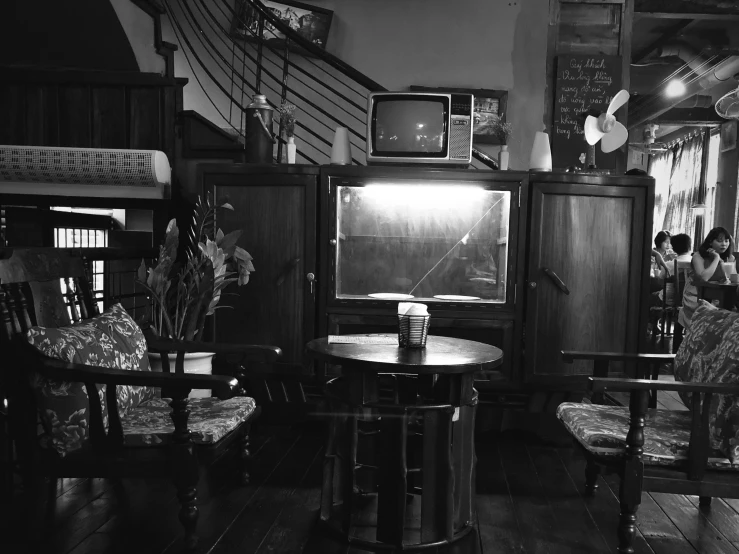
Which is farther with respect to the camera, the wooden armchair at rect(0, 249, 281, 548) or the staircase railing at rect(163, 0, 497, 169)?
the staircase railing at rect(163, 0, 497, 169)

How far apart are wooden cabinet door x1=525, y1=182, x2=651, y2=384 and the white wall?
1.51m

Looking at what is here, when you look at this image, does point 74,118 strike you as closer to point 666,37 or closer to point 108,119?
point 108,119

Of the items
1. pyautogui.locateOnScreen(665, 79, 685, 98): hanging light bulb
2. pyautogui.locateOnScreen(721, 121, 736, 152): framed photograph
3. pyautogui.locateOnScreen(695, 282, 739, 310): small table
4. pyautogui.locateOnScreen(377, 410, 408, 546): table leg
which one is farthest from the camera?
pyautogui.locateOnScreen(721, 121, 736, 152): framed photograph

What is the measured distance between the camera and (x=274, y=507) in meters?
2.51

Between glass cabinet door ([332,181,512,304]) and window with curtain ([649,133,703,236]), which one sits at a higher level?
window with curtain ([649,133,703,236])

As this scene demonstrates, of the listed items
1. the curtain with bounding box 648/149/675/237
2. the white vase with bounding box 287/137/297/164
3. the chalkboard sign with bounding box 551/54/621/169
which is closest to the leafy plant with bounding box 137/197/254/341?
the white vase with bounding box 287/137/297/164

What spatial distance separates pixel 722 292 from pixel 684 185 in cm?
809

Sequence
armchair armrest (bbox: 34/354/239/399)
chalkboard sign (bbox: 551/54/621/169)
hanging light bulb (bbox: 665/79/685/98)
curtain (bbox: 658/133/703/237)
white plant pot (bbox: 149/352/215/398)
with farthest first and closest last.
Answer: curtain (bbox: 658/133/703/237), hanging light bulb (bbox: 665/79/685/98), chalkboard sign (bbox: 551/54/621/169), white plant pot (bbox: 149/352/215/398), armchair armrest (bbox: 34/354/239/399)

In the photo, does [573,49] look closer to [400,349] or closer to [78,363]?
[400,349]

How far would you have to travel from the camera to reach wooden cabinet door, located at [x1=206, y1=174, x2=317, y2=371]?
3.44 meters

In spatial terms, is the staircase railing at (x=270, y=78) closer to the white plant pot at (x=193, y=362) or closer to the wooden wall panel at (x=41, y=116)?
the wooden wall panel at (x=41, y=116)

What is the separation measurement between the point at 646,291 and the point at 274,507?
2301 millimetres

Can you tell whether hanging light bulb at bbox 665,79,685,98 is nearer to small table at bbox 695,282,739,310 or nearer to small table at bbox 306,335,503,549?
small table at bbox 695,282,739,310

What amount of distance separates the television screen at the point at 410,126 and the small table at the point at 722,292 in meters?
3.09
